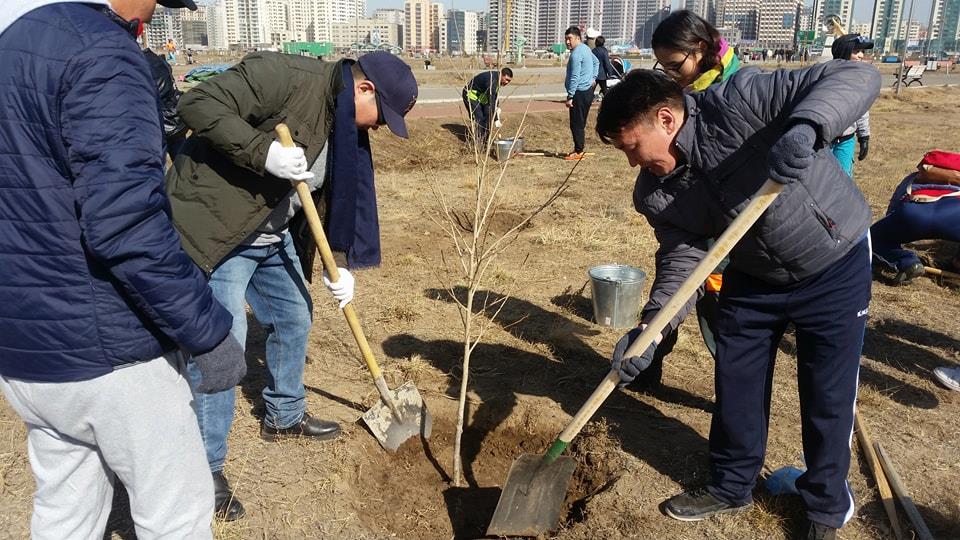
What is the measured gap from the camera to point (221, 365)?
1.92m

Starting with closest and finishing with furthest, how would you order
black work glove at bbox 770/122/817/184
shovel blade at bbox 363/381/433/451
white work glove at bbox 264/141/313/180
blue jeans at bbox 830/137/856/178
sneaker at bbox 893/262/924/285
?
black work glove at bbox 770/122/817/184 → white work glove at bbox 264/141/313/180 → shovel blade at bbox 363/381/433/451 → blue jeans at bbox 830/137/856/178 → sneaker at bbox 893/262/924/285

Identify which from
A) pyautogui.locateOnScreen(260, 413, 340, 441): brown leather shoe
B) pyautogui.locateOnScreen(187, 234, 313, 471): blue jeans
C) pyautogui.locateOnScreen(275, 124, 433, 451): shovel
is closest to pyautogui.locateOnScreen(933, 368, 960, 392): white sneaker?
pyautogui.locateOnScreen(275, 124, 433, 451): shovel

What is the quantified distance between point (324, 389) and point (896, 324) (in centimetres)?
414

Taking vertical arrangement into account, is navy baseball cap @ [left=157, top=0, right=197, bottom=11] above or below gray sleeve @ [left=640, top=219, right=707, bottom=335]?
above

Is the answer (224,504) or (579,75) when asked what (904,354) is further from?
(579,75)

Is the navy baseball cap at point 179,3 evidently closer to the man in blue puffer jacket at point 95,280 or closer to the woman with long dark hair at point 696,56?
the man in blue puffer jacket at point 95,280

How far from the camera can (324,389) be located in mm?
4070

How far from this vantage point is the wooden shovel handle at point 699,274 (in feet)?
7.25

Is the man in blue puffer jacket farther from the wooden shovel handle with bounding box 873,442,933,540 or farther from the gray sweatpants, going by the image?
the wooden shovel handle with bounding box 873,442,933,540

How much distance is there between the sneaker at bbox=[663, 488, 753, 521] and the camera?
2943 millimetres

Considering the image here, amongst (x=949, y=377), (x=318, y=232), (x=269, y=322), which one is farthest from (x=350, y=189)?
(x=949, y=377)

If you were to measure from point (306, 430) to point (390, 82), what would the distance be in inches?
71.3

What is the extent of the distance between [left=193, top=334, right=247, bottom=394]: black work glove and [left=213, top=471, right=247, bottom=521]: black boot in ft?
3.70

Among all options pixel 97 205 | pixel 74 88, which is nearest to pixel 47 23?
pixel 74 88
